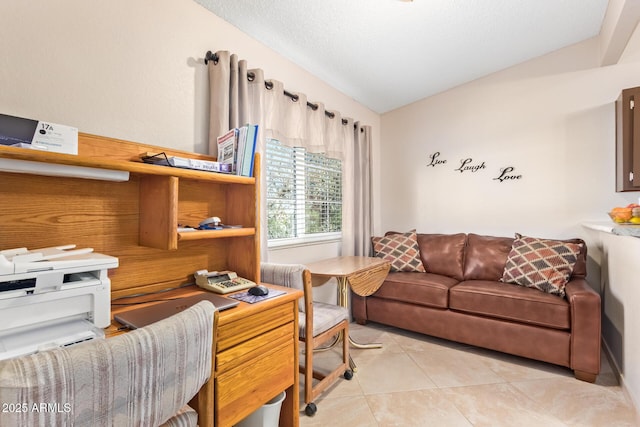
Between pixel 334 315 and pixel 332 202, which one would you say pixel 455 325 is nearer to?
pixel 334 315

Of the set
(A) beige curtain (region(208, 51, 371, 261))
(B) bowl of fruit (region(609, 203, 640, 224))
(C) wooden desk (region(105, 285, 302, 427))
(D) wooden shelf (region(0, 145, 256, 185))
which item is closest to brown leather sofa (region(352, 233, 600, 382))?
(B) bowl of fruit (region(609, 203, 640, 224))

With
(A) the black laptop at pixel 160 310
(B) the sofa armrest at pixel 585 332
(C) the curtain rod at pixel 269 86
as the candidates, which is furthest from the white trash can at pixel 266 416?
(B) the sofa armrest at pixel 585 332

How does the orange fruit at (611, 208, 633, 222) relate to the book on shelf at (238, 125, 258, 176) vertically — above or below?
below

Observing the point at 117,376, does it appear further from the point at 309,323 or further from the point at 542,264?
the point at 542,264

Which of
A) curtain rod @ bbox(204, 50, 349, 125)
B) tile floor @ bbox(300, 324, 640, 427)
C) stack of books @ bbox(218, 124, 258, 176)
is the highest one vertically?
curtain rod @ bbox(204, 50, 349, 125)

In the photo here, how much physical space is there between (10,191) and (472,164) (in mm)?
3692

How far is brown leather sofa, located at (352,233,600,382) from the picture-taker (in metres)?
2.12

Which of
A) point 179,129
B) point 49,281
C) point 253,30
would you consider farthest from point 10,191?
point 253,30

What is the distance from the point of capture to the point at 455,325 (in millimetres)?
2623

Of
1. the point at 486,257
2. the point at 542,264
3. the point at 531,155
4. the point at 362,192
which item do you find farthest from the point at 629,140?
the point at 362,192

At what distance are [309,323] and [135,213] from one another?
109cm

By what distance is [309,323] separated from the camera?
1.78 m

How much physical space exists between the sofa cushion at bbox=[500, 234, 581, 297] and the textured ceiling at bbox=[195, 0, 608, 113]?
5.90 feet

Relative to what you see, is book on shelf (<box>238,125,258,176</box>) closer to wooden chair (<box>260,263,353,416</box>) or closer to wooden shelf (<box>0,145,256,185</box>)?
wooden shelf (<box>0,145,256,185</box>)
